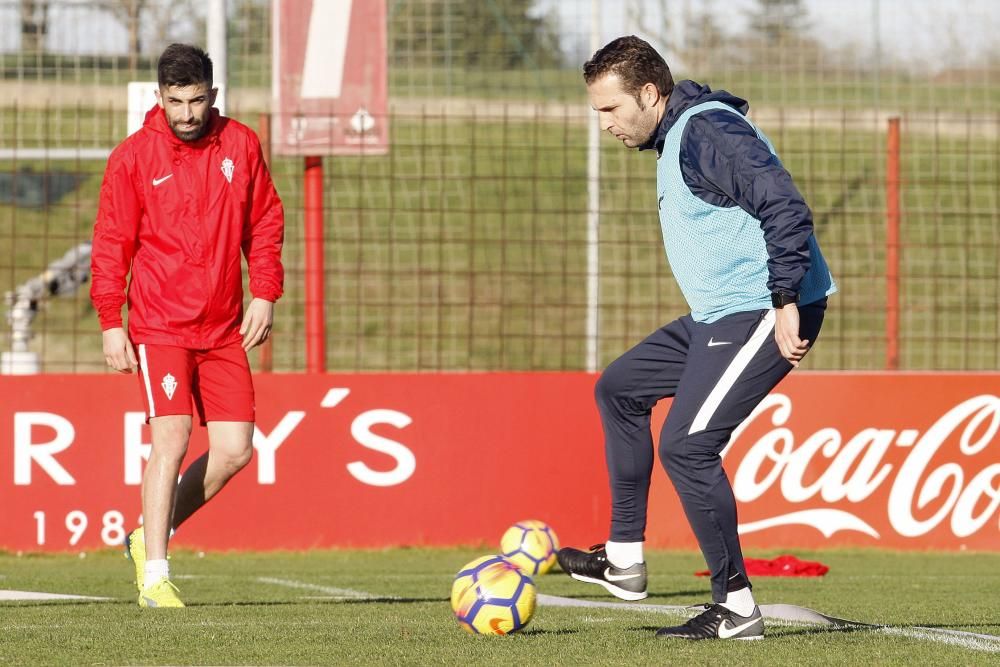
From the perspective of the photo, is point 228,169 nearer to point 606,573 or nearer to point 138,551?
point 138,551

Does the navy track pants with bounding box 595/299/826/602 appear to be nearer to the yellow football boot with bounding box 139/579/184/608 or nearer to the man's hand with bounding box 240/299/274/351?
the man's hand with bounding box 240/299/274/351

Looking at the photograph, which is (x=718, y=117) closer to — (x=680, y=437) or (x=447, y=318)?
(x=680, y=437)

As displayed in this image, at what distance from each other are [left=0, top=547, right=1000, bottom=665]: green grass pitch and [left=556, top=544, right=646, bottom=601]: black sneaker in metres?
0.12

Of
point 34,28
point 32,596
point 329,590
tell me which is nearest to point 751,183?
point 329,590

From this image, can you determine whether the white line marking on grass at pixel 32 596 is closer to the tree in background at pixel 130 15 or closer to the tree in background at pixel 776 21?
the tree in background at pixel 130 15

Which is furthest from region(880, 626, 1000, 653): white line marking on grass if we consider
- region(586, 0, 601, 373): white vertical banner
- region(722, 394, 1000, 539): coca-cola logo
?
region(586, 0, 601, 373): white vertical banner

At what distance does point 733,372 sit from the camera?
5281 mm

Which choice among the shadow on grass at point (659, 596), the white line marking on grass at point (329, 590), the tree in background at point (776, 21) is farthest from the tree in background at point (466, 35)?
the shadow on grass at point (659, 596)

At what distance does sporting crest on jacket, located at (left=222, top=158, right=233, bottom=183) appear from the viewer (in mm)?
6594

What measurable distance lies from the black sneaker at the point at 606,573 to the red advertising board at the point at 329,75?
4570 millimetres

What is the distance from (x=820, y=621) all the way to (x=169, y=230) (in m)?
2.97

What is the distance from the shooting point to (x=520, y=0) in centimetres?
1466

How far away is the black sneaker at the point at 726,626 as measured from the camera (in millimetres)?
5309

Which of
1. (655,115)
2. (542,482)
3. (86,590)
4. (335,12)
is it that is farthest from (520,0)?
(655,115)
